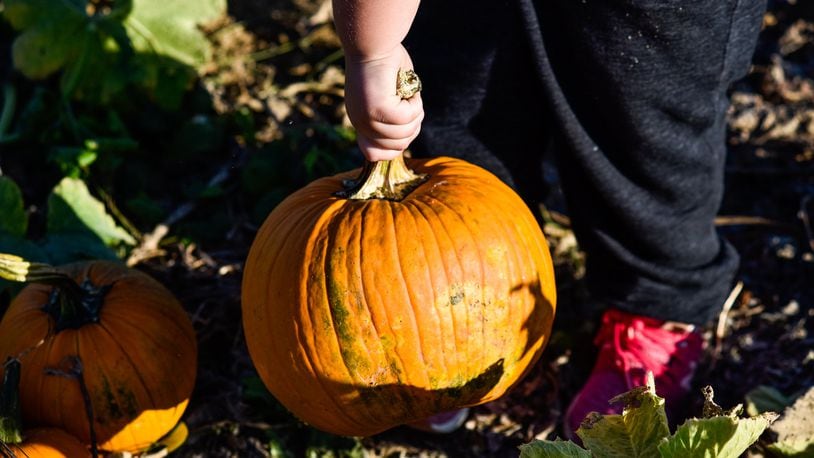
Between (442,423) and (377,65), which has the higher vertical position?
(377,65)

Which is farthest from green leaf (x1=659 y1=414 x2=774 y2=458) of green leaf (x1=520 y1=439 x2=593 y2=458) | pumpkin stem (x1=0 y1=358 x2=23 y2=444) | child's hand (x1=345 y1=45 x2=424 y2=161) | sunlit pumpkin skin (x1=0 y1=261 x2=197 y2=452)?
pumpkin stem (x1=0 y1=358 x2=23 y2=444)

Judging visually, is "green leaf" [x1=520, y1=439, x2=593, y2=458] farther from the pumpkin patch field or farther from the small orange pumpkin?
the small orange pumpkin

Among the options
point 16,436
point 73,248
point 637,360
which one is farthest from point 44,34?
point 637,360

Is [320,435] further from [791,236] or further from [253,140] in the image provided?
[791,236]

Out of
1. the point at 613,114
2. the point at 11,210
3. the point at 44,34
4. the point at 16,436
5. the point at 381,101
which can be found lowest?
the point at 16,436

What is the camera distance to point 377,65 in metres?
1.66

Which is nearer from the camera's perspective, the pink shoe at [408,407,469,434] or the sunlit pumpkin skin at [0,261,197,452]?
the sunlit pumpkin skin at [0,261,197,452]

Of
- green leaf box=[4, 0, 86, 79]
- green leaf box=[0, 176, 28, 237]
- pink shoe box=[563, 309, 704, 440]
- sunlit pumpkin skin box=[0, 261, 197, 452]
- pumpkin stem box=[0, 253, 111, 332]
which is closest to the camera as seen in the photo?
pumpkin stem box=[0, 253, 111, 332]

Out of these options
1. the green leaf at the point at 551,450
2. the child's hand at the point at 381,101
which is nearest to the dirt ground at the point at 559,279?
the green leaf at the point at 551,450

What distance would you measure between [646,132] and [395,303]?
2.58ft

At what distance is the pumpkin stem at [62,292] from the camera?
6.19 feet

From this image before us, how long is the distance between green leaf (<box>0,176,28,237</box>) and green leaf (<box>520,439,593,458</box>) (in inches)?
69.8

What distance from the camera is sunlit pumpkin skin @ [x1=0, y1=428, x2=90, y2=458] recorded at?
6.05 feet

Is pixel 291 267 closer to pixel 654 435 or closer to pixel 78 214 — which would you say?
pixel 654 435
